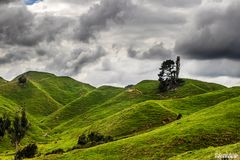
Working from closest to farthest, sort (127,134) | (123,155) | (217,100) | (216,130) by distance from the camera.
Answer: (123,155)
(216,130)
(127,134)
(217,100)

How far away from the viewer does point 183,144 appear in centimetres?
6731

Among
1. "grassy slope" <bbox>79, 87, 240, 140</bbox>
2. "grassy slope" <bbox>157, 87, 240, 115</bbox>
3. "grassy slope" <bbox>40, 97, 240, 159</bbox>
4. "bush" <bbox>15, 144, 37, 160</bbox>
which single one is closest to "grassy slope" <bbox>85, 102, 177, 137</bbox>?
"grassy slope" <bbox>79, 87, 240, 140</bbox>

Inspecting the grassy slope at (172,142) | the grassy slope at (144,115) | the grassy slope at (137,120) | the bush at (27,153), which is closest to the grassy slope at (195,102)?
the grassy slope at (144,115)

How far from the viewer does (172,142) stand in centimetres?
6788

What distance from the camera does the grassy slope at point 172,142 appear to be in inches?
2589

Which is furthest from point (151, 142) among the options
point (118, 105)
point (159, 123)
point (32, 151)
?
point (118, 105)

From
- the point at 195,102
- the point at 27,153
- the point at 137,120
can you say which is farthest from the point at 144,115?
the point at 27,153

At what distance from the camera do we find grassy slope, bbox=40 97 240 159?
65.8m

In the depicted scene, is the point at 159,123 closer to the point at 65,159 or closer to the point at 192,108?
the point at 192,108

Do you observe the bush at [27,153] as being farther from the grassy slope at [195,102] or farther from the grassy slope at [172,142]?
the grassy slope at [195,102]

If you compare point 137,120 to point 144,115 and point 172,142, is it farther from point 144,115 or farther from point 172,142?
point 172,142

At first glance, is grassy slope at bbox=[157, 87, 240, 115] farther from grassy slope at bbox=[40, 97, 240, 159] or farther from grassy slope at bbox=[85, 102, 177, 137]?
grassy slope at bbox=[40, 97, 240, 159]

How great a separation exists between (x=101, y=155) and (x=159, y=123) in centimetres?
4438

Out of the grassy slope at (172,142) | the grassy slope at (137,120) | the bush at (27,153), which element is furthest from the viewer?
the grassy slope at (137,120)
